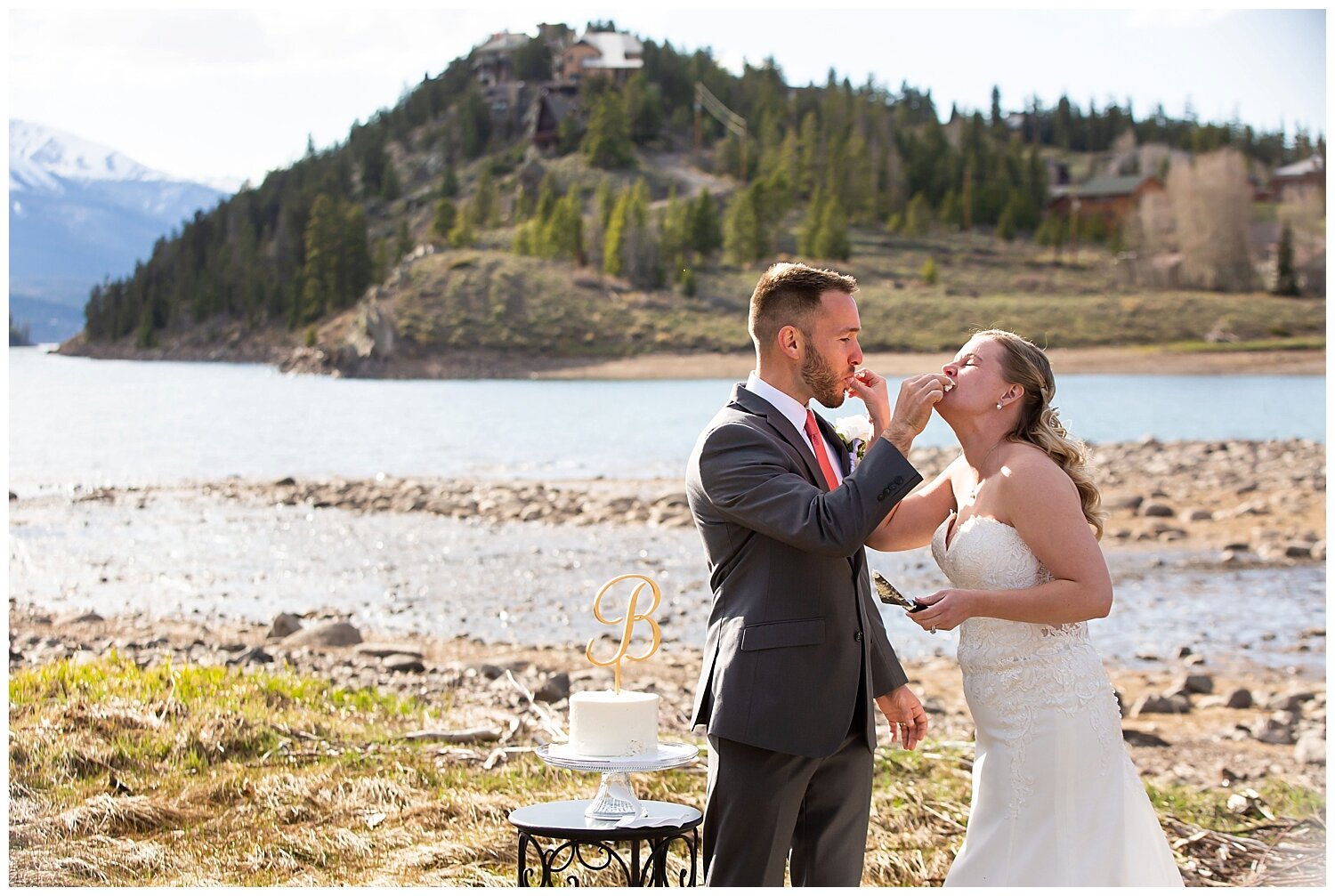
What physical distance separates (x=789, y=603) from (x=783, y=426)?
0.44 metres

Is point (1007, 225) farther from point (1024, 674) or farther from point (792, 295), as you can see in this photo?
point (792, 295)

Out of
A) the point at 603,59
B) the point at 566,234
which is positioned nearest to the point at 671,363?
the point at 566,234

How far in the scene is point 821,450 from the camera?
139 inches

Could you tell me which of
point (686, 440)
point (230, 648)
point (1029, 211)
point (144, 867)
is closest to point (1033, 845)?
point (144, 867)

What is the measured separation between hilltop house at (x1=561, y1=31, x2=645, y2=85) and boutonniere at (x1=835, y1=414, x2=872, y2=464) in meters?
130

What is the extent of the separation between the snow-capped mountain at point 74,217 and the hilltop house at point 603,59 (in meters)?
36.3

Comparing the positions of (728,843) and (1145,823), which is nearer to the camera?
(728,843)

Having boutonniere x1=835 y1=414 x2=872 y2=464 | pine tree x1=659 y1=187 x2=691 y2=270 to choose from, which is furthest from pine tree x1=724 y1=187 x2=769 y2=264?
boutonniere x1=835 y1=414 x2=872 y2=464

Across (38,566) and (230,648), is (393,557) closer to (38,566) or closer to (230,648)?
(38,566)

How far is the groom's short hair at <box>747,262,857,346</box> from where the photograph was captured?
3.34 m

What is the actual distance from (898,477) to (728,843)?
973 mm

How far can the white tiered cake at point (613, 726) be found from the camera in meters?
3.49

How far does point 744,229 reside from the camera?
275ft

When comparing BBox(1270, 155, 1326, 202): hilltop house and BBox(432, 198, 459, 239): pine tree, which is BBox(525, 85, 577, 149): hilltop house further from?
BBox(1270, 155, 1326, 202): hilltop house
